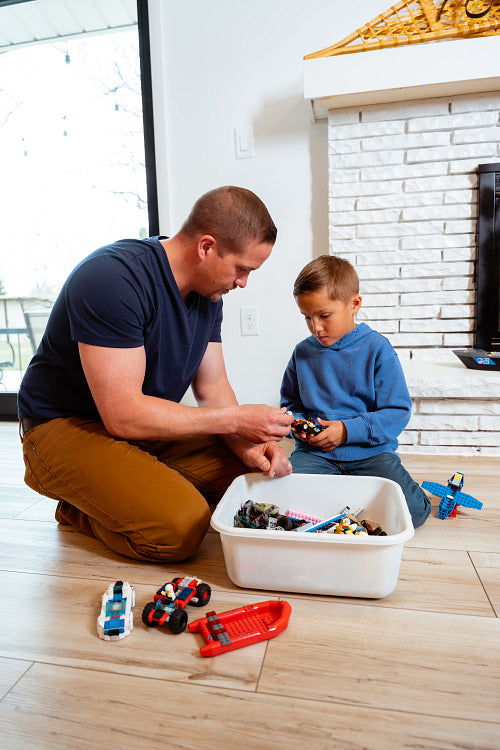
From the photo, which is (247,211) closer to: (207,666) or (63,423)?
(63,423)

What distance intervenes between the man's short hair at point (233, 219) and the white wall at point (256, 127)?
1.03 meters

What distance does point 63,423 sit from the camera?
1237mm

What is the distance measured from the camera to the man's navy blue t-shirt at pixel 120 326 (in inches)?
41.9

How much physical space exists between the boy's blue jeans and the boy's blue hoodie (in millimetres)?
21

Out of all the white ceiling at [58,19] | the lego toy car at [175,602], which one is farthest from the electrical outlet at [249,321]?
the white ceiling at [58,19]

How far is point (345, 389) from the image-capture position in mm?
1384

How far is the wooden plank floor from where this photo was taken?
2.26 ft

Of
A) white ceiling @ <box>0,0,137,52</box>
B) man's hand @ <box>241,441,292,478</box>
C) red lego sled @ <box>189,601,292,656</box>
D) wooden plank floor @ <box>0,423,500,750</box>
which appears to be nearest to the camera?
wooden plank floor @ <box>0,423,500,750</box>

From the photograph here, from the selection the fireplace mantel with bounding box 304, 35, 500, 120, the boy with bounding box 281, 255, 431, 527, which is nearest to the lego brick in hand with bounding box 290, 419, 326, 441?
the boy with bounding box 281, 255, 431, 527

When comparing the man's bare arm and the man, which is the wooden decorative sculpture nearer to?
the man

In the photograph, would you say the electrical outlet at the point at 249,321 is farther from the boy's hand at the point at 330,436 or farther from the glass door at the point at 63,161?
the boy's hand at the point at 330,436

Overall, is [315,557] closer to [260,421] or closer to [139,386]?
[260,421]

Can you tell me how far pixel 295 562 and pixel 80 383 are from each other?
65 centimetres

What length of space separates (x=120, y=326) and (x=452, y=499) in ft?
3.00
